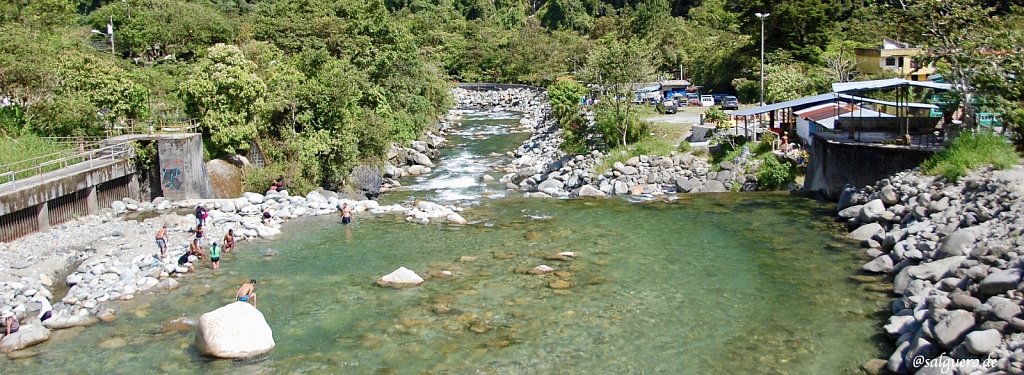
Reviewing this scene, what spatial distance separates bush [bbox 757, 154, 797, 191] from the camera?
3334 cm

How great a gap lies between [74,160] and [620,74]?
25.9m

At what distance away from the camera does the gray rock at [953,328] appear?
13.9 metres

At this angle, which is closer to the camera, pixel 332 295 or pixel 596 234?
pixel 332 295

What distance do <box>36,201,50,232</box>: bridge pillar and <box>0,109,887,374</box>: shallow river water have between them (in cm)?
724

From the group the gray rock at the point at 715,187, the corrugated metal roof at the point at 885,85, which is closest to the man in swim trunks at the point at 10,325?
the gray rock at the point at 715,187

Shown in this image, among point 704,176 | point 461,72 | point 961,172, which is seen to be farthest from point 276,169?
point 461,72

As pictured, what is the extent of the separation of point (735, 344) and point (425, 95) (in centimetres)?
4703

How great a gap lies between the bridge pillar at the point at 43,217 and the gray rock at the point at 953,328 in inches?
1058

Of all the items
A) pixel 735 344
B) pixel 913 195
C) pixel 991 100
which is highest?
pixel 991 100

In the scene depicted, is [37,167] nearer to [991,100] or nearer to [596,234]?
[596,234]

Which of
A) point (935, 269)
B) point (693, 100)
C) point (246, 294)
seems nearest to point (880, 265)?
point (935, 269)

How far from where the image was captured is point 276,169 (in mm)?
34969

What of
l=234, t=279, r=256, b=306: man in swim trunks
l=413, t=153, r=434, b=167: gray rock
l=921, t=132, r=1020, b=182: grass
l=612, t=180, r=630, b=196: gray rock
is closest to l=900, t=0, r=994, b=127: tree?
l=921, t=132, r=1020, b=182: grass

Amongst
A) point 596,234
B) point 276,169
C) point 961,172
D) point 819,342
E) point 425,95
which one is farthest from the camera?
point 425,95
